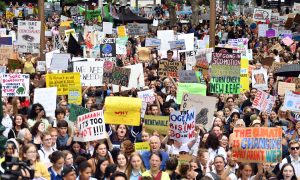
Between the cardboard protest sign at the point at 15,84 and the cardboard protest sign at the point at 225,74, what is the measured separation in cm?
354

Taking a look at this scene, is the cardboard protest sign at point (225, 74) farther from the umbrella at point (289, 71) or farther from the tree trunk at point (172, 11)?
the tree trunk at point (172, 11)

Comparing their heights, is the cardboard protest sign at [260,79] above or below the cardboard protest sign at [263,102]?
below

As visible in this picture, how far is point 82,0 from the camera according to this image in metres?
72.8

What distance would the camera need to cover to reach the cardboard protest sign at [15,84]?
57.6ft

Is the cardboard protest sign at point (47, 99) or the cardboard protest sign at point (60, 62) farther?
the cardboard protest sign at point (60, 62)

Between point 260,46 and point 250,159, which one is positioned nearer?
point 250,159

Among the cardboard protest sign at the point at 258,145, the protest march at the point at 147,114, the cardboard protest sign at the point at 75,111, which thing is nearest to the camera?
the protest march at the point at 147,114

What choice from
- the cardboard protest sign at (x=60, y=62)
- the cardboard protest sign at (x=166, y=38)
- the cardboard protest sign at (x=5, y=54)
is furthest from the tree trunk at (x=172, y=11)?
the cardboard protest sign at (x=60, y=62)

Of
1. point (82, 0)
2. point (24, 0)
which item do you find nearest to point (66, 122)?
point (24, 0)

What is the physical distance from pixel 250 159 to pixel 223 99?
7.03 m

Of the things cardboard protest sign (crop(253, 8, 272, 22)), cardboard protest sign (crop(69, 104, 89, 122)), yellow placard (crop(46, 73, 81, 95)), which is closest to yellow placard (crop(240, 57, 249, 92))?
yellow placard (crop(46, 73, 81, 95))

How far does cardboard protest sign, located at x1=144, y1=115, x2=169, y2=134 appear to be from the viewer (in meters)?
14.4

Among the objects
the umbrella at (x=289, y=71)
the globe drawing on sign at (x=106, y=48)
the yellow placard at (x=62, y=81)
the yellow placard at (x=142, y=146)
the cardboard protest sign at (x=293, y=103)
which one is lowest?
the umbrella at (x=289, y=71)

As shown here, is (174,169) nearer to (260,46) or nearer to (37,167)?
(37,167)
